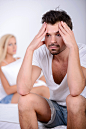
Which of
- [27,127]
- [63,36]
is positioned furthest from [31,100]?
[63,36]

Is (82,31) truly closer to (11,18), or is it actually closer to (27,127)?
(11,18)

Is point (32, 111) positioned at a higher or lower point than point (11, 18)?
lower

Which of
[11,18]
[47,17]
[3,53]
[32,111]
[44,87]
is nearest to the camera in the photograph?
[32,111]

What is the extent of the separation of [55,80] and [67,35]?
400 millimetres

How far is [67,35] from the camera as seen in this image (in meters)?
1.15

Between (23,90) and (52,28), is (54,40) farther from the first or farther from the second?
(23,90)

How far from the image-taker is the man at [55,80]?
966mm

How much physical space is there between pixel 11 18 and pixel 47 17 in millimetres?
2419

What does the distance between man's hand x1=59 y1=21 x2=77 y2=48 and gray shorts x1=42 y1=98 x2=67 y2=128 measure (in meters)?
0.48

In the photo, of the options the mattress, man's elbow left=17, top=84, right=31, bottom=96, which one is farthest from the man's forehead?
the mattress

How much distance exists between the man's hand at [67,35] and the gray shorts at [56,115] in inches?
18.9

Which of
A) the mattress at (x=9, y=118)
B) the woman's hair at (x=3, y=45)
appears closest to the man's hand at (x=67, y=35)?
the mattress at (x=9, y=118)

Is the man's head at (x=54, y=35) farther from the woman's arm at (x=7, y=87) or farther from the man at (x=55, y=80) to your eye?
the woman's arm at (x=7, y=87)

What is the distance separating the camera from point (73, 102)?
3.04ft
